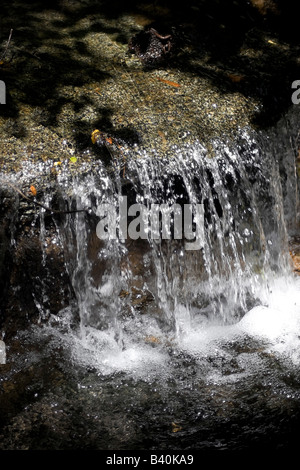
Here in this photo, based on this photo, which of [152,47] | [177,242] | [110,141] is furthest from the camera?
[152,47]

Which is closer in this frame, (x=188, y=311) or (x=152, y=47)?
(x=188, y=311)

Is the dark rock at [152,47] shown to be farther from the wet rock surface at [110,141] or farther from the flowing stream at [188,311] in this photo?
the flowing stream at [188,311]

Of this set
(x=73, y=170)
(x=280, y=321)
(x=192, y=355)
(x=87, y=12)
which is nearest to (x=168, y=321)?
(x=192, y=355)

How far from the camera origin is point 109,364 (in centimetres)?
341

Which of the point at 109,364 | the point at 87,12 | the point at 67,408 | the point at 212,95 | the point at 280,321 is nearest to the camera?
the point at 67,408

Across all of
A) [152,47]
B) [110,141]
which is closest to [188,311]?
[110,141]

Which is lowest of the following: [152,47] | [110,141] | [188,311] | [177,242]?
[188,311]

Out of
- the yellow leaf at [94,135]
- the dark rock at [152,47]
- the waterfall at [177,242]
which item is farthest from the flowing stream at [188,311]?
the dark rock at [152,47]

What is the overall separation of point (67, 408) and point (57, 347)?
0.59 meters

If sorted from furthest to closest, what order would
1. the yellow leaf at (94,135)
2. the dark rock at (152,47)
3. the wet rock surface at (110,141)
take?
the dark rock at (152,47)
the yellow leaf at (94,135)
the wet rock surface at (110,141)

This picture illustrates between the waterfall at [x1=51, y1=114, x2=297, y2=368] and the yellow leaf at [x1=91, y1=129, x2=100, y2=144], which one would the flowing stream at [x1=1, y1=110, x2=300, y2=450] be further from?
the yellow leaf at [x1=91, y1=129, x2=100, y2=144]

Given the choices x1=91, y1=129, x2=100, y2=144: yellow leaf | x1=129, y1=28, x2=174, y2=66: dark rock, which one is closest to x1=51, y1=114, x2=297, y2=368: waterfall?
x1=91, y1=129, x2=100, y2=144: yellow leaf

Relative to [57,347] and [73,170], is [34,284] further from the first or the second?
[73,170]

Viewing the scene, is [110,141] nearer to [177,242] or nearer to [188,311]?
[177,242]
